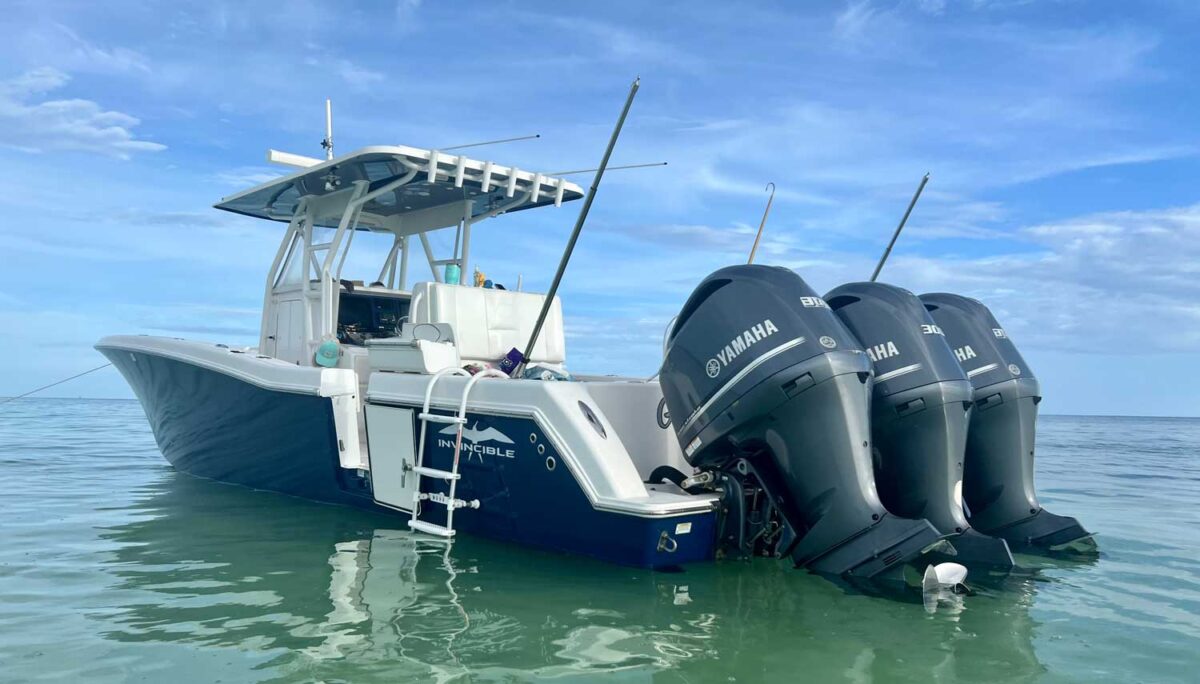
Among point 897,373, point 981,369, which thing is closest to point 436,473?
point 897,373

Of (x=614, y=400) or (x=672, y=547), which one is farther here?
(x=614, y=400)

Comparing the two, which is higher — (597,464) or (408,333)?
(408,333)

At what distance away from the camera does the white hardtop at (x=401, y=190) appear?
7039mm

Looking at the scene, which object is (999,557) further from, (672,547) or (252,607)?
(252,607)

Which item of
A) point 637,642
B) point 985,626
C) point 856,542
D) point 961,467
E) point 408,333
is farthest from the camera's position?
point 408,333

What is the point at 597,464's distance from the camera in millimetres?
4594

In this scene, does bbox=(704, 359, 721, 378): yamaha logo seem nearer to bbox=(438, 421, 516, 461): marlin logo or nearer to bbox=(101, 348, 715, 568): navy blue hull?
bbox=(101, 348, 715, 568): navy blue hull

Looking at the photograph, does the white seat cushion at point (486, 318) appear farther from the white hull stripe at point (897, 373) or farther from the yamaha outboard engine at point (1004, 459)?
the yamaha outboard engine at point (1004, 459)

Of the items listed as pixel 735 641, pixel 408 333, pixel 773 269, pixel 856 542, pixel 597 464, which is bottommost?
pixel 735 641

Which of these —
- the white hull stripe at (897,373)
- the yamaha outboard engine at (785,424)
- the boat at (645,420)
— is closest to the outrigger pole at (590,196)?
the boat at (645,420)

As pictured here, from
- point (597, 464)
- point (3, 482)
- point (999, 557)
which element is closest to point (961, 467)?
point (999, 557)

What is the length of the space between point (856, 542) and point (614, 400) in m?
1.79

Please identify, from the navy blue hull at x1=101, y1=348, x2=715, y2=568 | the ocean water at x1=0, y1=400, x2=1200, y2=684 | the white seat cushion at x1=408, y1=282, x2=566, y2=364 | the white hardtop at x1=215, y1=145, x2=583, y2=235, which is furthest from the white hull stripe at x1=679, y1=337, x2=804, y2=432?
the white hardtop at x1=215, y1=145, x2=583, y2=235

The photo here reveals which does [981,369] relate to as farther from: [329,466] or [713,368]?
[329,466]
